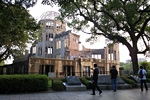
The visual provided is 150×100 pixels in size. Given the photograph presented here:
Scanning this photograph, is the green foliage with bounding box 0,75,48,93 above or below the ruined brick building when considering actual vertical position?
below

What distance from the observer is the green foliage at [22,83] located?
35.8ft

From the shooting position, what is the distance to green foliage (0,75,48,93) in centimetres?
1091

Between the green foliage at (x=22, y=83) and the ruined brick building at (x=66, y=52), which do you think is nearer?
the green foliage at (x=22, y=83)

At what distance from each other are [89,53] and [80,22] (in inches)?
782

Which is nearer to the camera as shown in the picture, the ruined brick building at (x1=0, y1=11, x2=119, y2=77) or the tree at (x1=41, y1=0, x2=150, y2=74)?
the tree at (x1=41, y1=0, x2=150, y2=74)

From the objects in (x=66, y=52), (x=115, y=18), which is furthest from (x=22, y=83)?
(x=66, y=52)

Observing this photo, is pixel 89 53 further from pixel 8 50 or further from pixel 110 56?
pixel 8 50

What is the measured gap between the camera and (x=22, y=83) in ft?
36.9

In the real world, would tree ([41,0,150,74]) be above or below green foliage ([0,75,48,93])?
above

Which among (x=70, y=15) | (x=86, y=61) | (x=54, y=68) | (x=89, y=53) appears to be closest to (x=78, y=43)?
(x=89, y=53)

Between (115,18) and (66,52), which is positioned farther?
(66,52)

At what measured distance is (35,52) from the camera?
46.9 m

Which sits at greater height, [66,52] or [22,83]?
[66,52]

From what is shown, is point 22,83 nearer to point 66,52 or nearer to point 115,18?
point 115,18
